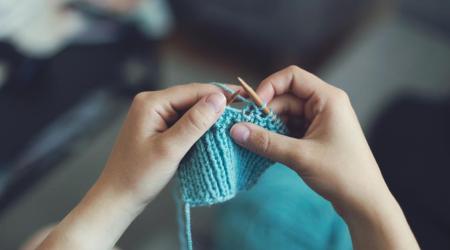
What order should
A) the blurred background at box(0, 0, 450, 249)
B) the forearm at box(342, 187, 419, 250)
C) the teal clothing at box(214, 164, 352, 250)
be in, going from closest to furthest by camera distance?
the forearm at box(342, 187, 419, 250), the teal clothing at box(214, 164, 352, 250), the blurred background at box(0, 0, 450, 249)

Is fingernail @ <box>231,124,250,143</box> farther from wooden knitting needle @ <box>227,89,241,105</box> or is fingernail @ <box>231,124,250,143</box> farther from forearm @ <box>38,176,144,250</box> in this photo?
forearm @ <box>38,176,144,250</box>

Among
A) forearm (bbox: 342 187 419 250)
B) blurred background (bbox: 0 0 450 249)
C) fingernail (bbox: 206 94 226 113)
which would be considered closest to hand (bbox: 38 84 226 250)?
fingernail (bbox: 206 94 226 113)

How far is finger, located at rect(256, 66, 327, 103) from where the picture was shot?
25.1 inches

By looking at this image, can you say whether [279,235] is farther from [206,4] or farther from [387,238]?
[206,4]

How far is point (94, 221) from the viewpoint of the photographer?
60cm

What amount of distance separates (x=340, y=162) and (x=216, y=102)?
0.16 m

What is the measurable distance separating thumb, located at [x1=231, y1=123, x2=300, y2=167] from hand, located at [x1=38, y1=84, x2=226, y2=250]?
0.04 metres

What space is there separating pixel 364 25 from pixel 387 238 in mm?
1471

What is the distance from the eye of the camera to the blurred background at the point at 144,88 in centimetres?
104

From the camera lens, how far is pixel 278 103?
0.66 m

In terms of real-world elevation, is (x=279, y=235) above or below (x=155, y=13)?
below

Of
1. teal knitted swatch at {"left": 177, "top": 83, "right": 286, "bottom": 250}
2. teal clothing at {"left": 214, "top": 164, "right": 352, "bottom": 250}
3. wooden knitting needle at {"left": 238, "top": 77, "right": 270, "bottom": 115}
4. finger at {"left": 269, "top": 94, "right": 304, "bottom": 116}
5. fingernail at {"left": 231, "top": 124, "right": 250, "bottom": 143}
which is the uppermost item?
wooden knitting needle at {"left": 238, "top": 77, "right": 270, "bottom": 115}

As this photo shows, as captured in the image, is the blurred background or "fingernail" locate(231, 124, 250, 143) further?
the blurred background

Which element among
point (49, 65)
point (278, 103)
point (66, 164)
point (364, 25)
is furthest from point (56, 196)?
point (364, 25)
